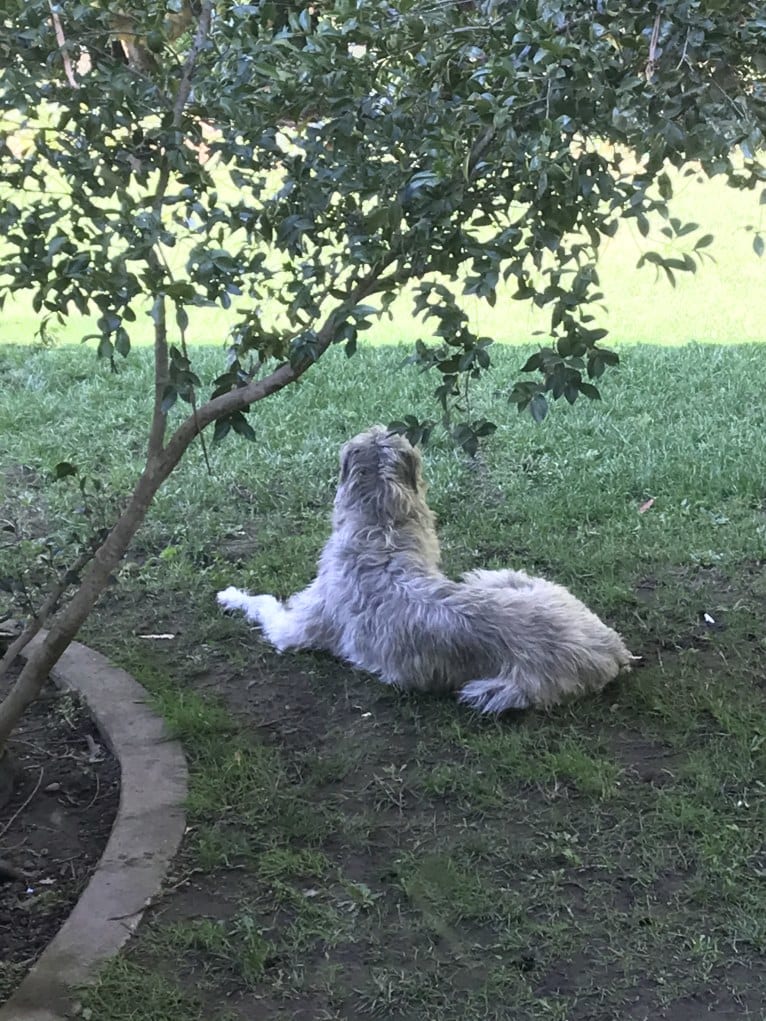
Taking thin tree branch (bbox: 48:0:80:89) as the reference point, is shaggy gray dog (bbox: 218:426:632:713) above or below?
below

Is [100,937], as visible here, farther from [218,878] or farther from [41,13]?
[41,13]

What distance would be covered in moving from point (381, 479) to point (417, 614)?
28.4 inches

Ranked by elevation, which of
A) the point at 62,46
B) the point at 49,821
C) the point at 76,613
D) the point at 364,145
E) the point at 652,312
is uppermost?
the point at 62,46

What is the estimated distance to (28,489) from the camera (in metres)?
6.89

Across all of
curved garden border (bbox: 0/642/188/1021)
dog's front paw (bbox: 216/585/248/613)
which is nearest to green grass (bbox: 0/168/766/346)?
dog's front paw (bbox: 216/585/248/613)

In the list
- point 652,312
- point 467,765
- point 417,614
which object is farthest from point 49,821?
point 652,312

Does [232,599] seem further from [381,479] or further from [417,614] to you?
[417,614]

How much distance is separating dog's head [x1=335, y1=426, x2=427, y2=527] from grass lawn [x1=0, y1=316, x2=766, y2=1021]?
72 cm

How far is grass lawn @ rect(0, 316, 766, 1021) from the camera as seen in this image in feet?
10.6

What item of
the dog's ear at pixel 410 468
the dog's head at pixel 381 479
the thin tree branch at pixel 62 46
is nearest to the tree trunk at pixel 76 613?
the thin tree branch at pixel 62 46

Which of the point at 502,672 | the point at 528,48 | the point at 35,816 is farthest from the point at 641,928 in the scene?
the point at 528,48

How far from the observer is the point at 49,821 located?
13.1 feet

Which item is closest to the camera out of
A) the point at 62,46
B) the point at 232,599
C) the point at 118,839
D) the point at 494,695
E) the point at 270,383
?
the point at 62,46

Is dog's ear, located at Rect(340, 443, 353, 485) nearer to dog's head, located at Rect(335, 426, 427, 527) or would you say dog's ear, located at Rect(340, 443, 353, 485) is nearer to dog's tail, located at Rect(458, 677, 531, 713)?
dog's head, located at Rect(335, 426, 427, 527)
